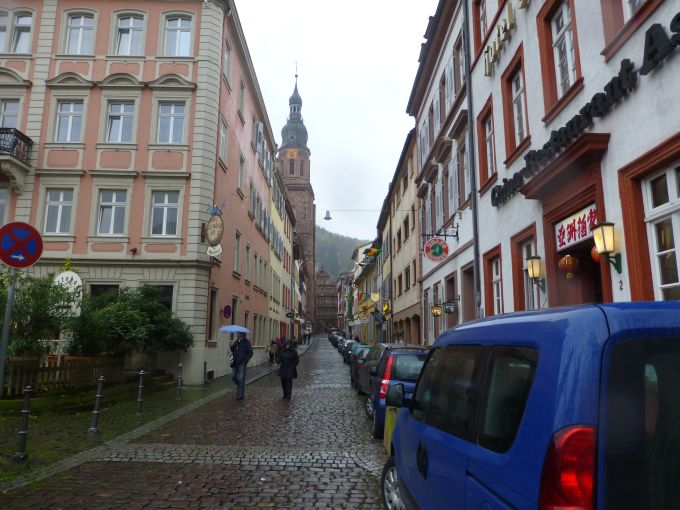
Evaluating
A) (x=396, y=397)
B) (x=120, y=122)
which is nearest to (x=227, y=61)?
(x=120, y=122)

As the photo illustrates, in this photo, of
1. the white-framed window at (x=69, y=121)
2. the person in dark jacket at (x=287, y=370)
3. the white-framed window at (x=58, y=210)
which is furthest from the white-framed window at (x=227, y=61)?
the person in dark jacket at (x=287, y=370)

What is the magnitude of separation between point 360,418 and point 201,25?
57.5ft

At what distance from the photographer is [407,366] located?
367 inches

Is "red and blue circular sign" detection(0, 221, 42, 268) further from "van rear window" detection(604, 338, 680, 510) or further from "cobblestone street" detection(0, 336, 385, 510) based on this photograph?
"van rear window" detection(604, 338, 680, 510)

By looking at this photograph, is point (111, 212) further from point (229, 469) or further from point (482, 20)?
point (229, 469)

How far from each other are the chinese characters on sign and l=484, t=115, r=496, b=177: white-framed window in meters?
3.92

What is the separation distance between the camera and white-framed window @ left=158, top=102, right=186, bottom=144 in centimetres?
2083

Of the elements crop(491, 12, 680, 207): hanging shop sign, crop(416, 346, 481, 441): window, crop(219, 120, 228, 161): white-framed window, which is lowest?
crop(416, 346, 481, 441): window

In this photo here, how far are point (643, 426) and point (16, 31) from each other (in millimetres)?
26541

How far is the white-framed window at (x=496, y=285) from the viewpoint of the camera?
1344 centimetres

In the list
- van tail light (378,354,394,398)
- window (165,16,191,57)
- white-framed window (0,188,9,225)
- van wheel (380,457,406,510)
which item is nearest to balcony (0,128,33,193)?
white-framed window (0,188,9,225)

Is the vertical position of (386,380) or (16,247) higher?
(16,247)

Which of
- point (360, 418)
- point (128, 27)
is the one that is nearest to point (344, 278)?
point (128, 27)

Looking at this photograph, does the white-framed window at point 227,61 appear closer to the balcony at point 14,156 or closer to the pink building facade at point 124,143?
the pink building facade at point 124,143
